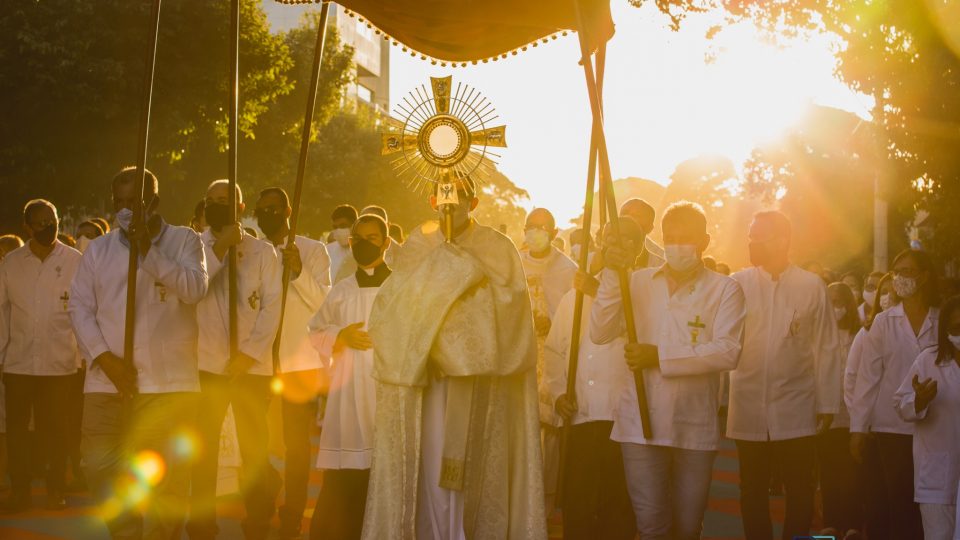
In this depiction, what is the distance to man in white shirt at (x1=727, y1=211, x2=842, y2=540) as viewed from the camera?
9422mm

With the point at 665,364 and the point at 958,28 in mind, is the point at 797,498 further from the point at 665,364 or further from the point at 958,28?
the point at 958,28

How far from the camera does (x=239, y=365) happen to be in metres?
10.0

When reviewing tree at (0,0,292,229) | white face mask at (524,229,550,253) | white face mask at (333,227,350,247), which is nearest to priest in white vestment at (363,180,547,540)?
white face mask at (524,229,550,253)

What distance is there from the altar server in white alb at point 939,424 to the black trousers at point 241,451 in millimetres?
4457

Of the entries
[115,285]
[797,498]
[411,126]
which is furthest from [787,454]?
[115,285]

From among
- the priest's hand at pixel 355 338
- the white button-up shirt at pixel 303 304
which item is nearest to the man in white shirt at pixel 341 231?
the white button-up shirt at pixel 303 304

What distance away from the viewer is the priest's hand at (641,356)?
7.93 meters

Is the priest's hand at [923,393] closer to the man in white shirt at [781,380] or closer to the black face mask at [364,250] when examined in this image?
the man in white shirt at [781,380]

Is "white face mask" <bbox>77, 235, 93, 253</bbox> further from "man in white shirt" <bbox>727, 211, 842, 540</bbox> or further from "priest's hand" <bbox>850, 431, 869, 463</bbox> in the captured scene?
"priest's hand" <bbox>850, 431, 869, 463</bbox>

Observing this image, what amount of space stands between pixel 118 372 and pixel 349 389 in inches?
63.1

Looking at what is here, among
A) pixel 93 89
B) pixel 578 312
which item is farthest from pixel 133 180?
pixel 93 89

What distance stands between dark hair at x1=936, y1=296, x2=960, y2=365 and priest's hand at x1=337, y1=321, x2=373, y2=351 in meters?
3.61

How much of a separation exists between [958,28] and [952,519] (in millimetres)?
5728

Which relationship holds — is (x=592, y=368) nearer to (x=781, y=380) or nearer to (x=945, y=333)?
(x=781, y=380)
